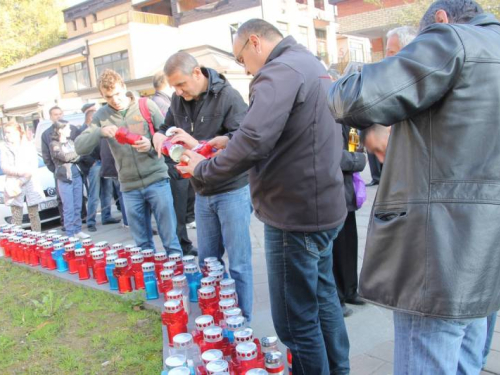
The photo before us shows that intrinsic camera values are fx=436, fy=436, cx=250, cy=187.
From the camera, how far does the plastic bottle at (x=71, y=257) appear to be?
4734 millimetres

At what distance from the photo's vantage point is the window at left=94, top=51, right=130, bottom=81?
2634 centimetres

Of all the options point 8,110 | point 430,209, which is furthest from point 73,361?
point 8,110

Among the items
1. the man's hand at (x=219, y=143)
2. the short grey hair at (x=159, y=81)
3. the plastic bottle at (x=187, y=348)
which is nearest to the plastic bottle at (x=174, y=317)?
the plastic bottle at (x=187, y=348)

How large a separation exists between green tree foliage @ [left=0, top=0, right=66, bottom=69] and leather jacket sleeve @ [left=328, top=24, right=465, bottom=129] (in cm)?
3450

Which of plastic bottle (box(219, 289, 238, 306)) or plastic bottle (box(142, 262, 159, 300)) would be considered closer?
plastic bottle (box(219, 289, 238, 306))

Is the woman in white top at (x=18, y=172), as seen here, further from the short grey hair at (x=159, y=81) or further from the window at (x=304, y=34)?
the window at (x=304, y=34)

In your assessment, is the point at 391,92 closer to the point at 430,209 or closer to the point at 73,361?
the point at 430,209

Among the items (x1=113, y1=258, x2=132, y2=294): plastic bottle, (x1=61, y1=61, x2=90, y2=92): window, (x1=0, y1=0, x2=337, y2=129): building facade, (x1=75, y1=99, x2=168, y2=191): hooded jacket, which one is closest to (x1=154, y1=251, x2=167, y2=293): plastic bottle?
(x1=113, y1=258, x2=132, y2=294): plastic bottle

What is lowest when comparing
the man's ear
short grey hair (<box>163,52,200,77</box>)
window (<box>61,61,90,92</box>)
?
the man's ear

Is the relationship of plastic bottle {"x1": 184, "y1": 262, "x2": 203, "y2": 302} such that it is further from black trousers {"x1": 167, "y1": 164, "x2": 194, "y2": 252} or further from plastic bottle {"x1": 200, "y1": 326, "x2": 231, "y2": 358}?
black trousers {"x1": 167, "y1": 164, "x2": 194, "y2": 252}

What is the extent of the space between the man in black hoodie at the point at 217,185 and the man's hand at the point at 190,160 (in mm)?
571

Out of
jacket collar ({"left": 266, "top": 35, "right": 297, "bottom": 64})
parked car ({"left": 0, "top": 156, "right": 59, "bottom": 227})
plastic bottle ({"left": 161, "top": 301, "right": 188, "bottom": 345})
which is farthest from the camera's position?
parked car ({"left": 0, "top": 156, "right": 59, "bottom": 227})

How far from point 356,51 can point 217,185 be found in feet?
110

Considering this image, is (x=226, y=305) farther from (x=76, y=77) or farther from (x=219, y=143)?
(x=76, y=77)
